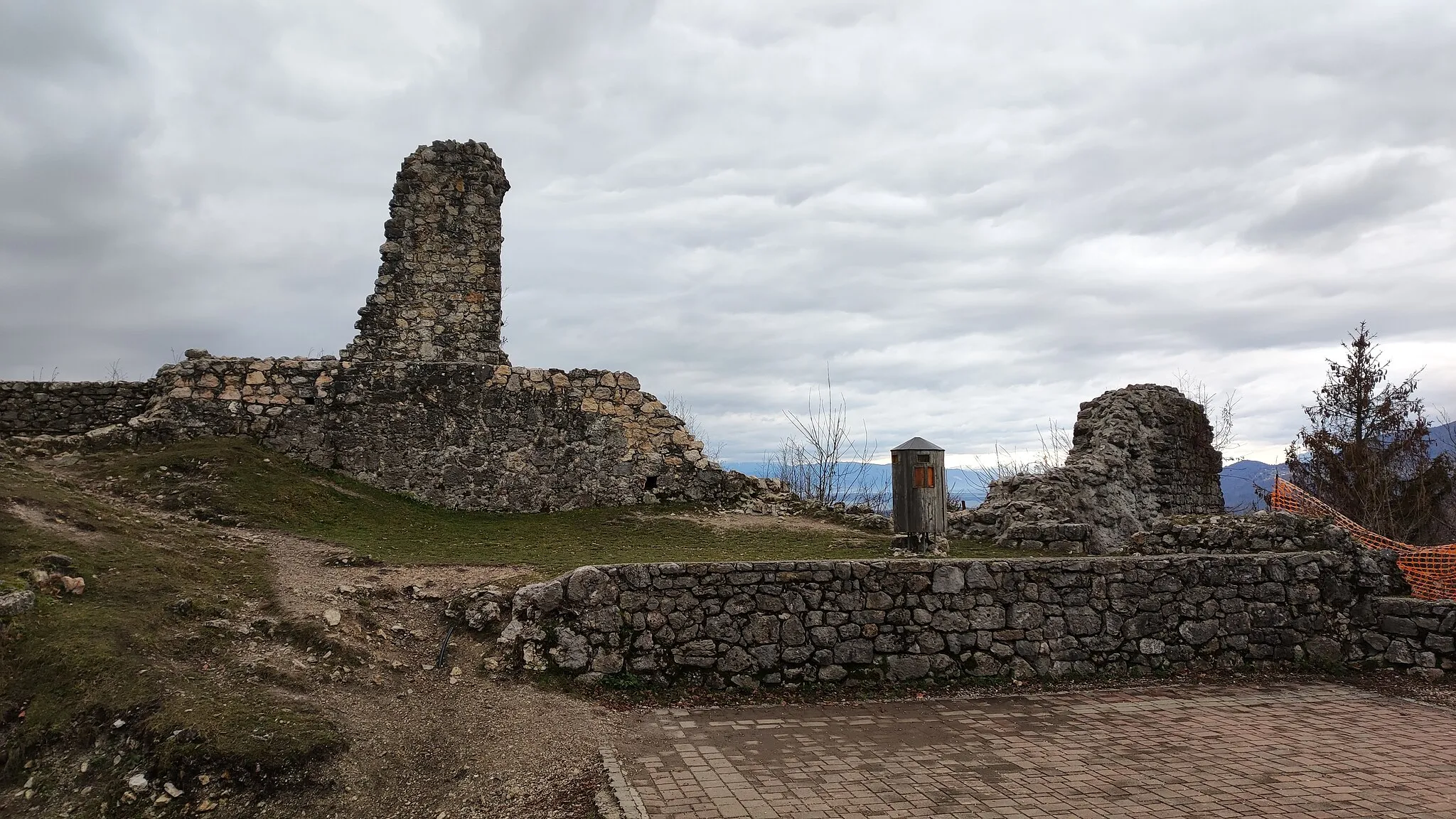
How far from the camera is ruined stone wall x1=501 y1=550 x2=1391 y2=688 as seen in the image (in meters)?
9.09

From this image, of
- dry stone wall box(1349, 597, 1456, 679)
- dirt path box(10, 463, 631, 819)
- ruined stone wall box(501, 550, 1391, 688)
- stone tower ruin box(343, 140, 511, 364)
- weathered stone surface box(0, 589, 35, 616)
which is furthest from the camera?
stone tower ruin box(343, 140, 511, 364)

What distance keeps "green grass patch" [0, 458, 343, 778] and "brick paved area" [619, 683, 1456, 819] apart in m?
2.87

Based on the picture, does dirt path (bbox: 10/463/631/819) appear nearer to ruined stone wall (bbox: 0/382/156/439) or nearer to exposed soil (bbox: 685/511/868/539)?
exposed soil (bbox: 685/511/868/539)

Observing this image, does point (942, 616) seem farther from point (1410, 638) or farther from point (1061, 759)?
point (1410, 638)

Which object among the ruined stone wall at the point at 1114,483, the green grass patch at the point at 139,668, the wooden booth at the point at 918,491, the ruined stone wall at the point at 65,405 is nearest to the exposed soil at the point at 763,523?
the ruined stone wall at the point at 1114,483

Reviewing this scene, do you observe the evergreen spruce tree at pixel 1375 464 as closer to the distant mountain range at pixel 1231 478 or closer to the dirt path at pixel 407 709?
the distant mountain range at pixel 1231 478

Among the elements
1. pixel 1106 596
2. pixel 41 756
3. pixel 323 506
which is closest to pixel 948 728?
pixel 1106 596

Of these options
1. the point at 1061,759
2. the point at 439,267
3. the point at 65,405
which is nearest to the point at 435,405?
the point at 439,267

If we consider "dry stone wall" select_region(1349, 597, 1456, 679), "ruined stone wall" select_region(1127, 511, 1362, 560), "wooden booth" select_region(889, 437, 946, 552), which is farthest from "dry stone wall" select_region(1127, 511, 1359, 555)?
"wooden booth" select_region(889, 437, 946, 552)

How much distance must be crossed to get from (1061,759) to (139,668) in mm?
7609

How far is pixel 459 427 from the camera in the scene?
52.6 feet

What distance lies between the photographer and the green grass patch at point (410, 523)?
12.1m

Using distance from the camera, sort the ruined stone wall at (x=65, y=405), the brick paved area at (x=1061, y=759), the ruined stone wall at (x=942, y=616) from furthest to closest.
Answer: the ruined stone wall at (x=65, y=405)
the ruined stone wall at (x=942, y=616)
the brick paved area at (x=1061, y=759)

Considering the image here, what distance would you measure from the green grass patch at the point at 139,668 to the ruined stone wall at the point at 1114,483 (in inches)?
433
